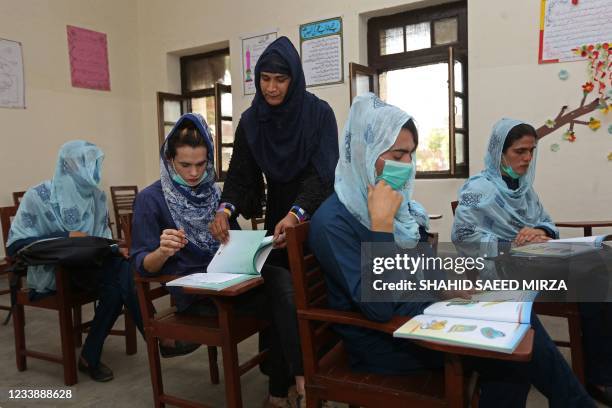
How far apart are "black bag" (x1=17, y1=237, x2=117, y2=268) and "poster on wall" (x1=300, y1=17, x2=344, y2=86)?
2.88m

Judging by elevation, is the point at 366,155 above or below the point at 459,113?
below

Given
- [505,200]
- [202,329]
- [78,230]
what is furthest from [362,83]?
[202,329]

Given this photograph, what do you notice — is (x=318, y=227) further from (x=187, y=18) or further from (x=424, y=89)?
(x=187, y=18)

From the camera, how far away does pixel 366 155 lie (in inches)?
49.7

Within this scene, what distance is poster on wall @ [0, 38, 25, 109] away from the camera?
4.40 m

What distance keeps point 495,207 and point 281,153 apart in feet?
3.10

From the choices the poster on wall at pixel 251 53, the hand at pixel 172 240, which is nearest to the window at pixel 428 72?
the poster on wall at pixel 251 53

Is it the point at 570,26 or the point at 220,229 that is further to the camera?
the point at 570,26

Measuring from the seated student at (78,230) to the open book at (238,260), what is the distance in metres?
0.76

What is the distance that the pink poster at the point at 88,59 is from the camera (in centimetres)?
502

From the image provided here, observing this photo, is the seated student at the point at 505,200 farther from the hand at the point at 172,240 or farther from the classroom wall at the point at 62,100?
the classroom wall at the point at 62,100

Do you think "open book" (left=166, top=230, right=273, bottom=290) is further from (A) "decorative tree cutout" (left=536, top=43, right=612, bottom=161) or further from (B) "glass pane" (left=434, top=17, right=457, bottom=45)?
(B) "glass pane" (left=434, top=17, right=457, bottom=45)

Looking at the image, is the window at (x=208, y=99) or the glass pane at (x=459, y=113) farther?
the window at (x=208, y=99)

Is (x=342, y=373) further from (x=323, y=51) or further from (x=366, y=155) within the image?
(x=323, y=51)
